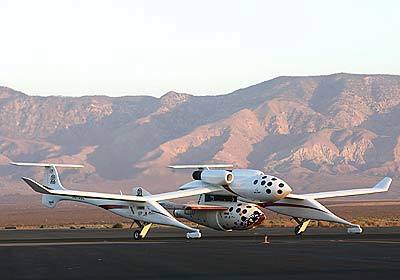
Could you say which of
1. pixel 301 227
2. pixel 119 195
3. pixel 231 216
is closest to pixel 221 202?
pixel 231 216

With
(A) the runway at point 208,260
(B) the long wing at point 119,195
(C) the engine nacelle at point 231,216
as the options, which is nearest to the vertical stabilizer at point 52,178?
(B) the long wing at point 119,195

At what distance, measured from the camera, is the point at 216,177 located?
2341 inches

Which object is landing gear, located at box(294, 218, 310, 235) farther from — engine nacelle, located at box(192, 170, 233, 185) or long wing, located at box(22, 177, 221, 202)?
long wing, located at box(22, 177, 221, 202)

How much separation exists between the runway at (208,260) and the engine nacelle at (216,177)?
1178cm

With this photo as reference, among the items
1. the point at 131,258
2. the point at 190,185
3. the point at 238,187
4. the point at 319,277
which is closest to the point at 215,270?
the point at 319,277

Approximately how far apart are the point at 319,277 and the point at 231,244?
60.4ft

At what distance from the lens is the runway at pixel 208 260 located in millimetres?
29500

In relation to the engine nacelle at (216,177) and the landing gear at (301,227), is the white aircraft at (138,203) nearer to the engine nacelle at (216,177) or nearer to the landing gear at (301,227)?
the engine nacelle at (216,177)

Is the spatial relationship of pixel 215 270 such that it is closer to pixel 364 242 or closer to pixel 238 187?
pixel 364 242

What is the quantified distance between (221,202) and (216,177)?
158cm

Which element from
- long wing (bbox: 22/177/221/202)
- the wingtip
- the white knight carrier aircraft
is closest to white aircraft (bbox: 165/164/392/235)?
the white knight carrier aircraft

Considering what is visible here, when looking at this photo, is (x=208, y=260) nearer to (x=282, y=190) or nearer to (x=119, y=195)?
(x=282, y=190)

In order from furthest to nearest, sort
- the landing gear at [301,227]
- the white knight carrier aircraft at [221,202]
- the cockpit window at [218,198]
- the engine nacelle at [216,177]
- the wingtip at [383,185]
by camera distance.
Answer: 1. the wingtip at [383,185]
2. the cockpit window at [218,198]
3. the landing gear at [301,227]
4. the engine nacelle at [216,177]
5. the white knight carrier aircraft at [221,202]

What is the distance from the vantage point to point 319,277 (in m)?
27.9
